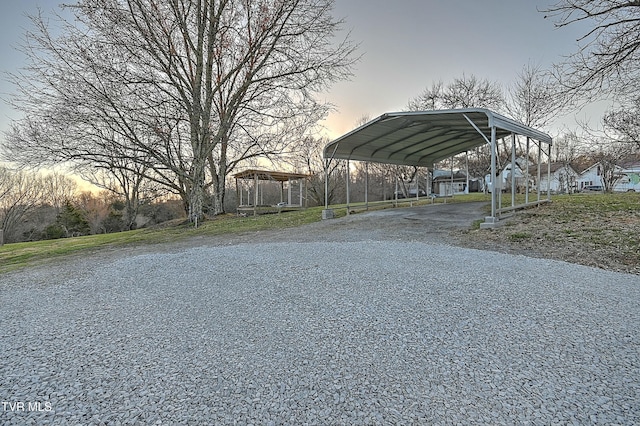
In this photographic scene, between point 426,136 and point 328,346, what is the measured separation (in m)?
9.86

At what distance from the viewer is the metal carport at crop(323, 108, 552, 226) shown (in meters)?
7.63

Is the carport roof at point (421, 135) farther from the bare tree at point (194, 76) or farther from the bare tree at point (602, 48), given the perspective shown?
the bare tree at point (194, 76)

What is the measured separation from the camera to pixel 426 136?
424 inches

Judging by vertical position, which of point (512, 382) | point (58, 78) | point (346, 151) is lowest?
point (512, 382)

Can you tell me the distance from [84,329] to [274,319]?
161cm

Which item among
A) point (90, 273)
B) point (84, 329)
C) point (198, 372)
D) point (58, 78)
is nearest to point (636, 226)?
point (198, 372)

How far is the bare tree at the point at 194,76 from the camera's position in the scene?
940 cm

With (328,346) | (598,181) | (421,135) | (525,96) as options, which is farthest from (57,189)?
(598,181)

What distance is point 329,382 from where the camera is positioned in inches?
73.9

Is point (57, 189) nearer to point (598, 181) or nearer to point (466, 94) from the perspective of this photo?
point (466, 94)

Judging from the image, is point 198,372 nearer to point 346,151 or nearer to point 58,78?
point 346,151

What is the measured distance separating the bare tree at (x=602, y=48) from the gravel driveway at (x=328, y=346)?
5.69m

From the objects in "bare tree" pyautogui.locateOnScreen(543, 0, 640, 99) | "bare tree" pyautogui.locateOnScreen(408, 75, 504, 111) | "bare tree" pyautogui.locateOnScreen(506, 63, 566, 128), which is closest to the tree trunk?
"bare tree" pyautogui.locateOnScreen(543, 0, 640, 99)

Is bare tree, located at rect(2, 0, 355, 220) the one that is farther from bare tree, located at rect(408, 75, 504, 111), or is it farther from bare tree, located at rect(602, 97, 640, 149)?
bare tree, located at rect(408, 75, 504, 111)
